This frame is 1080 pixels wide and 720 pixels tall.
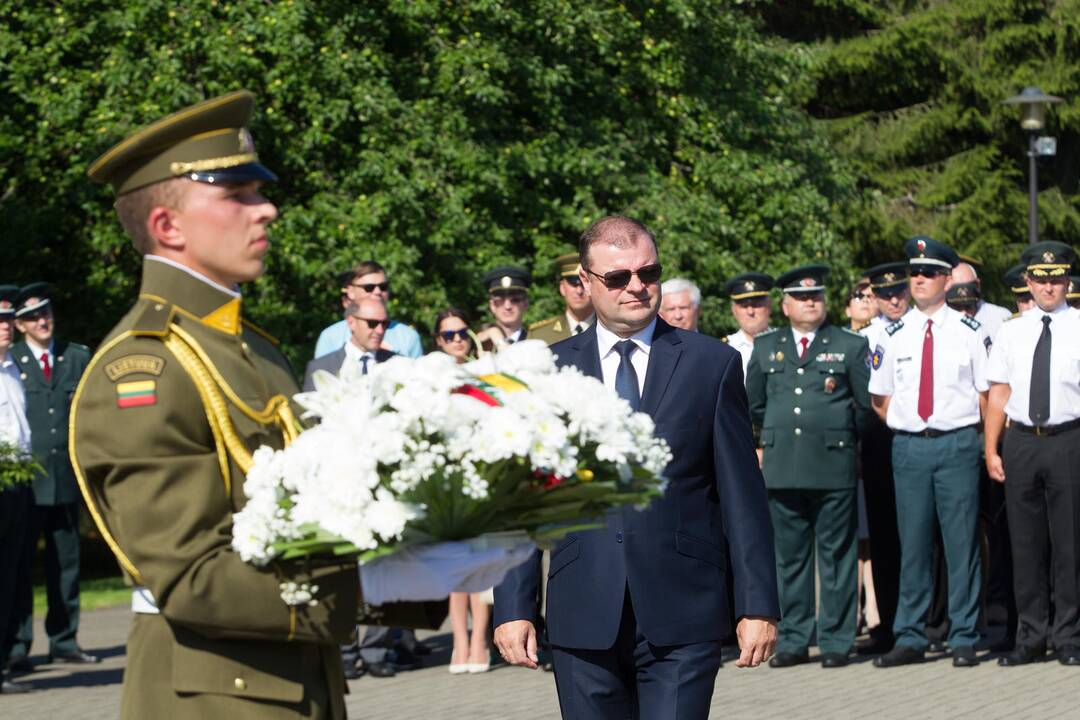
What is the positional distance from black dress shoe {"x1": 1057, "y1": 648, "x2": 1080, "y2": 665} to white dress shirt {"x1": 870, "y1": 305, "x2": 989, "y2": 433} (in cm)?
160

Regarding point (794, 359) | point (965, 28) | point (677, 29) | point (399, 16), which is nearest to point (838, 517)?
point (794, 359)

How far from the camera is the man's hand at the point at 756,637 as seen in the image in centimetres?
538

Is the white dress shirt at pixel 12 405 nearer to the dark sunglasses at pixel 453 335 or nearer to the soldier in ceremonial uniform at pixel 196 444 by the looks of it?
the dark sunglasses at pixel 453 335

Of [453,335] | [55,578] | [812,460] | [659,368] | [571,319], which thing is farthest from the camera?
[55,578]

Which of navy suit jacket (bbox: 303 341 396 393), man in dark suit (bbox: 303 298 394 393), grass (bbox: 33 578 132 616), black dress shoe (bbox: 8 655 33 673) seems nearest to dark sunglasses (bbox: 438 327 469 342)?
navy suit jacket (bbox: 303 341 396 393)

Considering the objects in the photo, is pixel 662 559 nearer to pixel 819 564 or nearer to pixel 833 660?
pixel 833 660

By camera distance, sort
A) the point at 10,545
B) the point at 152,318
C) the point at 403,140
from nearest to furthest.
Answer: the point at 152,318 → the point at 10,545 → the point at 403,140

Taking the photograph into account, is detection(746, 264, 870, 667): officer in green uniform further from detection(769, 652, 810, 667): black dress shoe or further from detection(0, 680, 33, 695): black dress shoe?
detection(0, 680, 33, 695): black dress shoe

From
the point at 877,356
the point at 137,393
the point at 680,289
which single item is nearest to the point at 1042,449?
the point at 877,356

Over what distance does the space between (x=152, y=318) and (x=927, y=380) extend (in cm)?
859

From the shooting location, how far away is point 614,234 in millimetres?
5594

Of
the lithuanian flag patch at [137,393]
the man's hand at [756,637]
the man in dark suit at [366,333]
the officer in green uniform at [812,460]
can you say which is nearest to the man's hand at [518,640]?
the man's hand at [756,637]

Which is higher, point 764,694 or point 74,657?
point 764,694

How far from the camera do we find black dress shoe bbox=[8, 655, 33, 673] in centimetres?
1260
